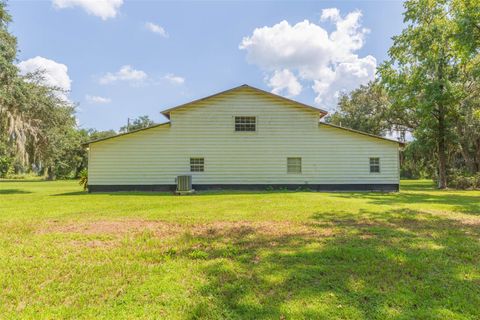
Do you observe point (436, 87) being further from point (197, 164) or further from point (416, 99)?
point (197, 164)

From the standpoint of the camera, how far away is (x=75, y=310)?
2.96 meters

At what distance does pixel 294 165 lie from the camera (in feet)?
54.9

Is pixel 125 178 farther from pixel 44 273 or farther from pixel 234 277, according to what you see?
pixel 234 277

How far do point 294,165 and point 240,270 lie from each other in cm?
1329

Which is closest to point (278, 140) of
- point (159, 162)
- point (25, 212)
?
point (159, 162)

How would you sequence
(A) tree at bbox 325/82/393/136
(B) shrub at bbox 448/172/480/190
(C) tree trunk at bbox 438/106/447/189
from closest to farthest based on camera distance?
(B) shrub at bbox 448/172/480/190 → (C) tree trunk at bbox 438/106/447/189 → (A) tree at bbox 325/82/393/136

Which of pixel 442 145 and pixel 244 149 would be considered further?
A: pixel 442 145

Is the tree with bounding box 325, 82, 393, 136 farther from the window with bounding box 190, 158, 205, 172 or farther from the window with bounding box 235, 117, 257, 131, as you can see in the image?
the window with bounding box 190, 158, 205, 172

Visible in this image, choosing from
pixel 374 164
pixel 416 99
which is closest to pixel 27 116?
pixel 374 164

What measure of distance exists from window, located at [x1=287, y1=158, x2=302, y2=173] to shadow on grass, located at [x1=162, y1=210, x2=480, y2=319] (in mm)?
10633

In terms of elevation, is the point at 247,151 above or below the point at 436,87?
below

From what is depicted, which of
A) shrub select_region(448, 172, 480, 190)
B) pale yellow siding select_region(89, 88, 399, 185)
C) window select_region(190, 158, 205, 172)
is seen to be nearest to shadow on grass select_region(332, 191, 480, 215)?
pale yellow siding select_region(89, 88, 399, 185)

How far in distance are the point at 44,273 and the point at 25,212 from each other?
21.1 feet

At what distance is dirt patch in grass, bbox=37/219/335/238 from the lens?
5883 millimetres
